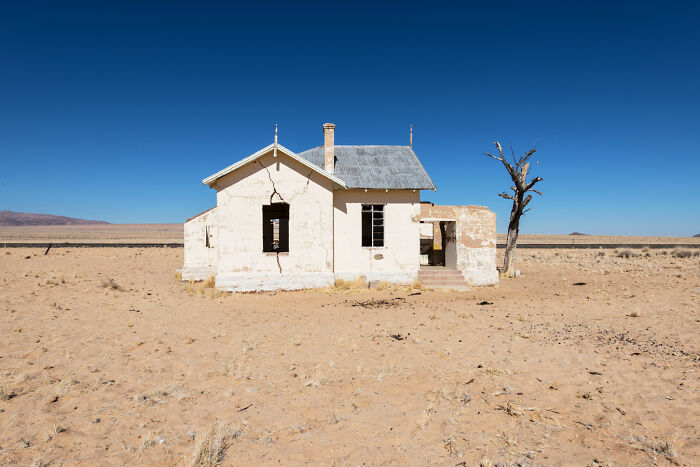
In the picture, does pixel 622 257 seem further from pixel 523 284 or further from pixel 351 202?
pixel 351 202

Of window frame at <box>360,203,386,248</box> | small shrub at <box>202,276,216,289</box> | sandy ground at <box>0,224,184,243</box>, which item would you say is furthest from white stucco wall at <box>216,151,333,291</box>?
sandy ground at <box>0,224,184,243</box>

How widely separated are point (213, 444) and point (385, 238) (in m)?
11.2

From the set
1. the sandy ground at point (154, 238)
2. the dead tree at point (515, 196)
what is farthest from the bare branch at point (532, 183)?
the sandy ground at point (154, 238)

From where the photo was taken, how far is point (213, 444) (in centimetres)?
378

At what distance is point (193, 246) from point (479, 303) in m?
11.7

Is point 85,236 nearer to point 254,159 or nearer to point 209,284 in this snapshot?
point 209,284

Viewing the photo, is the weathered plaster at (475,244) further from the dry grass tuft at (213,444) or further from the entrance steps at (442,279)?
the dry grass tuft at (213,444)

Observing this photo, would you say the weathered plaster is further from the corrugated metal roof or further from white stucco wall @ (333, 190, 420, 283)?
the corrugated metal roof

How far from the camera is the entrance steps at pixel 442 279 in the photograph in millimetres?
14383

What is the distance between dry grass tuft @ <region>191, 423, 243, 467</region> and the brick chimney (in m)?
11.8

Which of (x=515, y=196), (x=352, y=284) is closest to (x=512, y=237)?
(x=515, y=196)

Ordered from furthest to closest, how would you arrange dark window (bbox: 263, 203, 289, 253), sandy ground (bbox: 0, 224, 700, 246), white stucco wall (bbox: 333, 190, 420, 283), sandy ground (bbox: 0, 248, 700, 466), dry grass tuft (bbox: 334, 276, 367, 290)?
sandy ground (bbox: 0, 224, 700, 246) < dark window (bbox: 263, 203, 289, 253) < white stucco wall (bbox: 333, 190, 420, 283) < dry grass tuft (bbox: 334, 276, 367, 290) < sandy ground (bbox: 0, 248, 700, 466)

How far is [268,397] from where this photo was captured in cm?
509

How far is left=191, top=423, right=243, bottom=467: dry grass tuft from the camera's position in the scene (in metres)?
3.57
